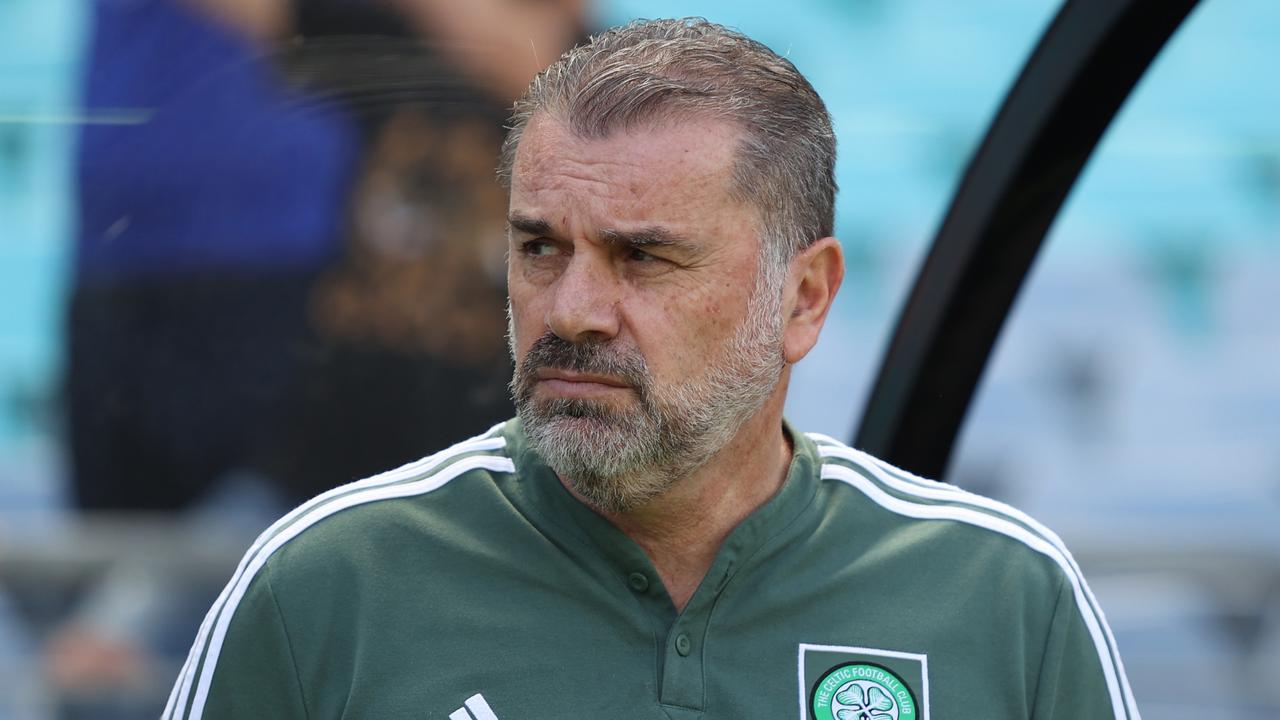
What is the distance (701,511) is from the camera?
185 cm

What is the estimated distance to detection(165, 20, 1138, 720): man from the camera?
5.57 ft

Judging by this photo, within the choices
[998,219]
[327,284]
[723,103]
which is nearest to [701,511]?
[723,103]

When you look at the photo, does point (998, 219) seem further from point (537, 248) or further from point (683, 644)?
point (683, 644)

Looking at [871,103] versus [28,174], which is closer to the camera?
[28,174]

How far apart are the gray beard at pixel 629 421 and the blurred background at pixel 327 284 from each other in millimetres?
926

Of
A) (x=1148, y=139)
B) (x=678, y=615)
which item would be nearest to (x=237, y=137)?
(x=678, y=615)

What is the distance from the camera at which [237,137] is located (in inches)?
134

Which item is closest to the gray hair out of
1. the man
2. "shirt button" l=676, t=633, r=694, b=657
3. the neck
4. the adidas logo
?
the man

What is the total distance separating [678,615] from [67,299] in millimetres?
2820

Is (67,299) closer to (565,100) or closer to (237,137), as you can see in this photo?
(237,137)

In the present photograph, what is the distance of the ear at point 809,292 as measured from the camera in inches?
76.2

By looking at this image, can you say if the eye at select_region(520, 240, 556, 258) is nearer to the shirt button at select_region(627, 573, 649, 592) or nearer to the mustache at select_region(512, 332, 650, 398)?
the mustache at select_region(512, 332, 650, 398)

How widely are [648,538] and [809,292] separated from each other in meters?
0.41

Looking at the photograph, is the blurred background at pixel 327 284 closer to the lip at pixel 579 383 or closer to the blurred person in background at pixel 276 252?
the blurred person in background at pixel 276 252
